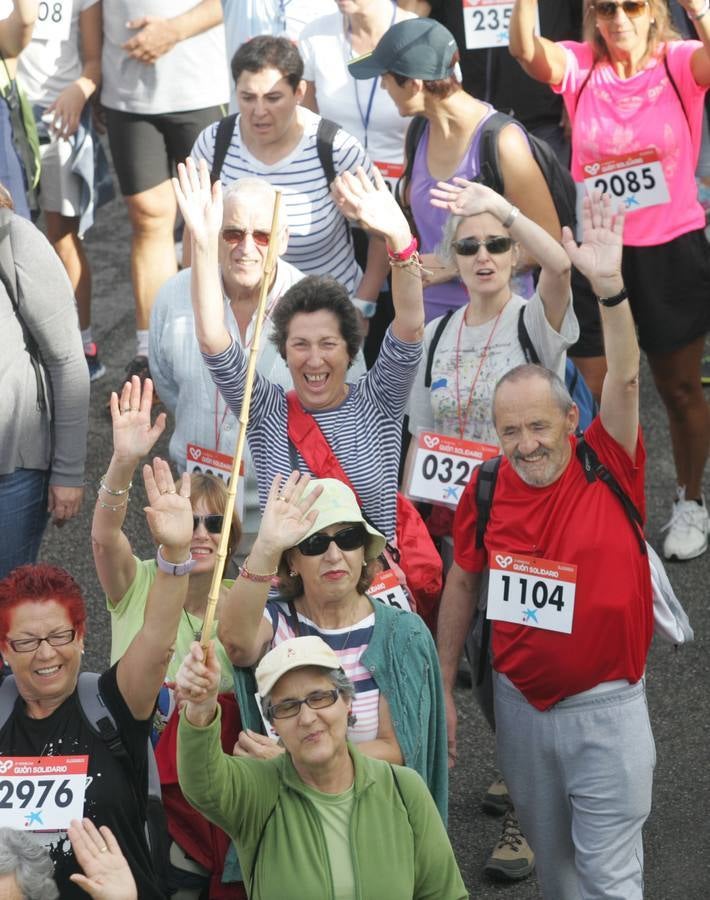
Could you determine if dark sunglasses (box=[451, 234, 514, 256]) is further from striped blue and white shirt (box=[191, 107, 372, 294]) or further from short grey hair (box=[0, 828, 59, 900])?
short grey hair (box=[0, 828, 59, 900])

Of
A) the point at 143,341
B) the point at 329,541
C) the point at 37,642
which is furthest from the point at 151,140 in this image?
the point at 37,642

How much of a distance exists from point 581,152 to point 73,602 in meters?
2.97

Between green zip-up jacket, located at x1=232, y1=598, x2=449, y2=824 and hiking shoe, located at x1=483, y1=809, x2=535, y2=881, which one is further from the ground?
green zip-up jacket, located at x1=232, y1=598, x2=449, y2=824

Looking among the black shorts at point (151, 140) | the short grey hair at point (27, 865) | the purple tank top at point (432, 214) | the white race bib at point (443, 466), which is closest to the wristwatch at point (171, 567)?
the short grey hair at point (27, 865)

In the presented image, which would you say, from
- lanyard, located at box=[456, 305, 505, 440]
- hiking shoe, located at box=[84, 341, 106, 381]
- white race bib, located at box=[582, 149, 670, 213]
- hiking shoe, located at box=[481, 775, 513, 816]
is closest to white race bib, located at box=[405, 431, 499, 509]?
lanyard, located at box=[456, 305, 505, 440]

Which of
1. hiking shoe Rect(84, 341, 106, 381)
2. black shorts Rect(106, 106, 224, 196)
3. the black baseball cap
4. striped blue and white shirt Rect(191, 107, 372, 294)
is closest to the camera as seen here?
the black baseball cap

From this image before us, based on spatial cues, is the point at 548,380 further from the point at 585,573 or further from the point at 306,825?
the point at 306,825

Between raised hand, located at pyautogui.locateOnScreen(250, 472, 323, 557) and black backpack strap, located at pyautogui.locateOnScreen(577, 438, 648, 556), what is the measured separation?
0.80 metres

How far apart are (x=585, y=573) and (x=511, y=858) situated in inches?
47.4

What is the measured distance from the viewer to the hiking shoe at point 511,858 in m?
4.66

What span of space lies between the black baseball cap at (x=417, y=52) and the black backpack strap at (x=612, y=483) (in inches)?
70.7

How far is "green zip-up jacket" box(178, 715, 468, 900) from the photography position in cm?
324

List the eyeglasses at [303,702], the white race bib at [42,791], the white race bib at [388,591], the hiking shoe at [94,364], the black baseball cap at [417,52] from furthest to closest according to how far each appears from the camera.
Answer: the hiking shoe at [94,364] → the black baseball cap at [417,52] → the white race bib at [388,591] → the white race bib at [42,791] → the eyeglasses at [303,702]

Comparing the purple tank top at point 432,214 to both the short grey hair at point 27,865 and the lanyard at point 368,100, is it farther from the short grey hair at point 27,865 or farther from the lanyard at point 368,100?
the short grey hair at point 27,865
